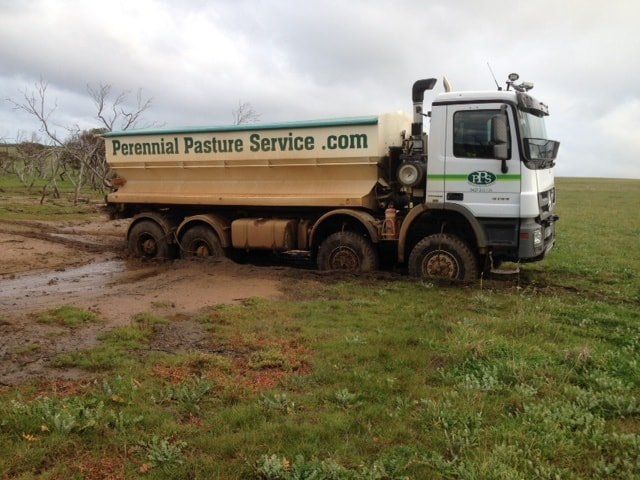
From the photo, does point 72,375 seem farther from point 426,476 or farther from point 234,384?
point 426,476

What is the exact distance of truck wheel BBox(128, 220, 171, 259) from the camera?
40.3 ft

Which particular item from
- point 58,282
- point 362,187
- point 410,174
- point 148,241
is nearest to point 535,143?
point 410,174

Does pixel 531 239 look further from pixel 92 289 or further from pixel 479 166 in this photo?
pixel 92 289

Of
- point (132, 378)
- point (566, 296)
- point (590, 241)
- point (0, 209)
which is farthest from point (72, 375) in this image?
point (0, 209)

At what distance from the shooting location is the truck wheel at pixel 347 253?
33.6 ft

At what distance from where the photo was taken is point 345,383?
5.02m

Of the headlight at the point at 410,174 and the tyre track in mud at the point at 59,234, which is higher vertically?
the headlight at the point at 410,174

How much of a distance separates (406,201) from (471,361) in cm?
505

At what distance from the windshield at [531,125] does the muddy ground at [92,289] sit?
14.7ft

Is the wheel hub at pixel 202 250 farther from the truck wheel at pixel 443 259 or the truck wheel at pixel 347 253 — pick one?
the truck wheel at pixel 443 259

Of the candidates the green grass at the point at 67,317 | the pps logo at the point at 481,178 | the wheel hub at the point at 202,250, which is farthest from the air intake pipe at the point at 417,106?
Result: the green grass at the point at 67,317

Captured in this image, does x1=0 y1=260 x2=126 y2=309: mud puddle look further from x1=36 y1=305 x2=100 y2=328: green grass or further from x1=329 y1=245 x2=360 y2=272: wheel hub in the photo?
x1=329 y1=245 x2=360 y2=272: wheel hub

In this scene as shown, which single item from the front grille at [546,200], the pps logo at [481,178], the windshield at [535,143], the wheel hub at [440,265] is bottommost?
the wheel hub at [440,265]

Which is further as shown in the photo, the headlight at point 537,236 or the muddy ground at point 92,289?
the headlight at point 537,236
